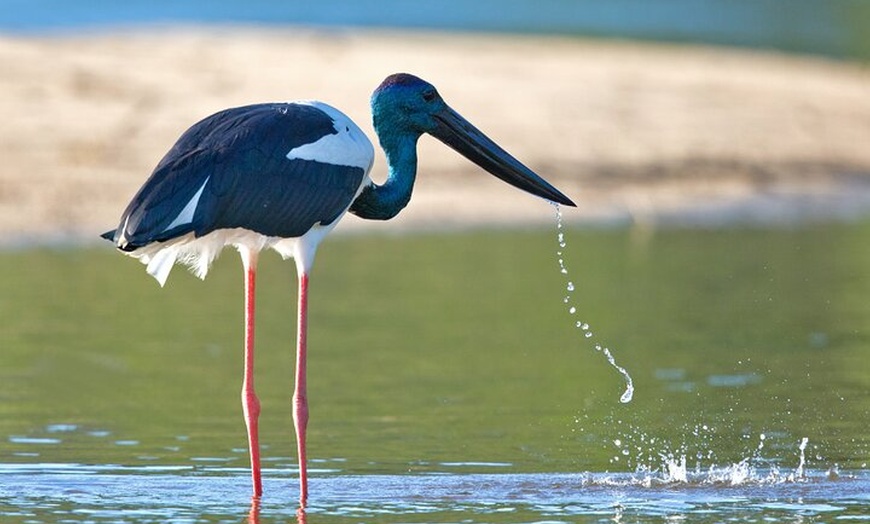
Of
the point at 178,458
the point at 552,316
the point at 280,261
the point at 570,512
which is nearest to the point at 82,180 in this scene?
the point at 280,261

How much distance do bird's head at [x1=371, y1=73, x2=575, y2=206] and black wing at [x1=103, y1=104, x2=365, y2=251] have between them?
1.16ft

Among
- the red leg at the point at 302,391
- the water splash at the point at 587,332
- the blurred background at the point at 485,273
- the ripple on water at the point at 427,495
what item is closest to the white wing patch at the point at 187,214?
the red leg at the point at 302,391

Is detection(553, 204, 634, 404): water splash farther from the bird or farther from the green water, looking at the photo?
the bird

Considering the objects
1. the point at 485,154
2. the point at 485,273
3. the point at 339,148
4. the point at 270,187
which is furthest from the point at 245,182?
the point at 485,273

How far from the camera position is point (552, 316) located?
1273cm

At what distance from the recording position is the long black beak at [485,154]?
325 inches

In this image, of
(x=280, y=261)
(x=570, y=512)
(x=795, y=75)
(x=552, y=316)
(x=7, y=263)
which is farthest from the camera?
(x=795, y=75)

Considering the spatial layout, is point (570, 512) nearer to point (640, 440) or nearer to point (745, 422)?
point (640, 440)

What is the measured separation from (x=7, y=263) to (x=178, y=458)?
6.70 meters

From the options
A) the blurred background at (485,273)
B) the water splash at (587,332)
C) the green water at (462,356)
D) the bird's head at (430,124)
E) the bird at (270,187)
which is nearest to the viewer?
the bird at (270,187)

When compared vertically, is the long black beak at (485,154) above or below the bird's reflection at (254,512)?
above

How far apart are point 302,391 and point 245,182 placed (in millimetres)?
999

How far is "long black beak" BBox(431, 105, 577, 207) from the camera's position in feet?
27.1

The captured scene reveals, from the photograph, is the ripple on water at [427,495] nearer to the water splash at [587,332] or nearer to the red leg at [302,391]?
the red leg at [302,391]
